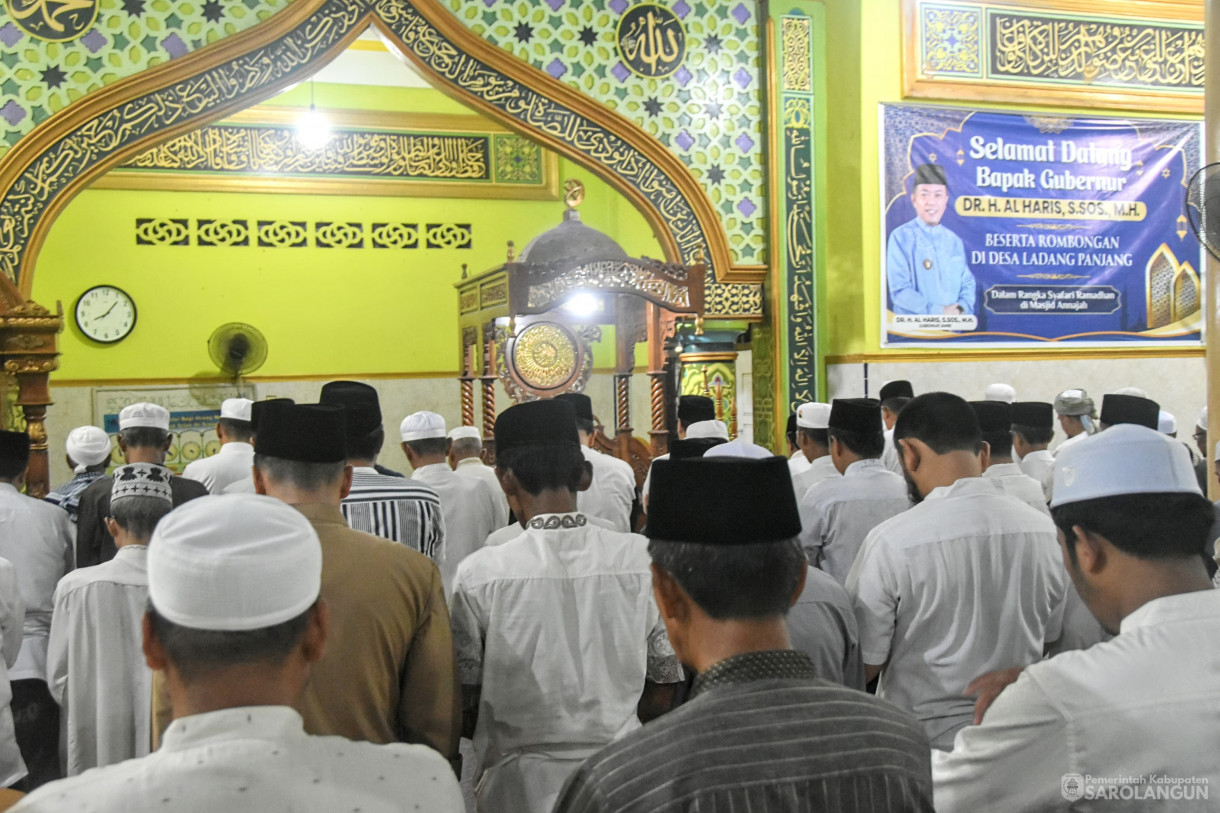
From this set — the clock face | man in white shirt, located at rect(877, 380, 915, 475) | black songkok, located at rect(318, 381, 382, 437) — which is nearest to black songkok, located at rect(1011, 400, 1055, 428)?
man in white shirt, located at rect(877, 380, 915, 475)

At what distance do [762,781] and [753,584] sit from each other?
0.68 feet

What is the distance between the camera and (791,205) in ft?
21.1

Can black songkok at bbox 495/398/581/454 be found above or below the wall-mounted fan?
below

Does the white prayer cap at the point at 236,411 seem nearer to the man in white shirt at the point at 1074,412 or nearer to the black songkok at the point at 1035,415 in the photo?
the black songkok at the point at 1035,415

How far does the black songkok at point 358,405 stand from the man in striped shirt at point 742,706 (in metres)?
1.59

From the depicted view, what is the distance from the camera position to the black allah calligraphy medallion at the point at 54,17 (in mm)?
5215

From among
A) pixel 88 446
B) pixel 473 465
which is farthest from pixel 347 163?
pixel 88 446

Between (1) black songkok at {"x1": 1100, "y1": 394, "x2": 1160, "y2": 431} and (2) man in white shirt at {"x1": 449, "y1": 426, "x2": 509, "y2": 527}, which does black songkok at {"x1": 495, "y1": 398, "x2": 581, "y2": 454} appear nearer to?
(2) man in white shirt at {"x1": 449, "y1": 426, "x2": 509, "y2": 527}

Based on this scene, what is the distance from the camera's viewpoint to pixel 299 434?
1.88 m

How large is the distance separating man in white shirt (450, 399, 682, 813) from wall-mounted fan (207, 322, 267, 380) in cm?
690

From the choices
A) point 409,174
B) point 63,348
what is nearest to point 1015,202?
point 409,174

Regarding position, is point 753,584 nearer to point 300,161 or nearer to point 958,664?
point 958,664

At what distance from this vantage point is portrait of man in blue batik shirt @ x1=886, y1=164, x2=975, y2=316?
6309mm

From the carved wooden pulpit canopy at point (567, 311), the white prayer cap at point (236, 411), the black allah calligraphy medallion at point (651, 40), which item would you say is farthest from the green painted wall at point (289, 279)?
the white prayer cap at point (236, 411)
